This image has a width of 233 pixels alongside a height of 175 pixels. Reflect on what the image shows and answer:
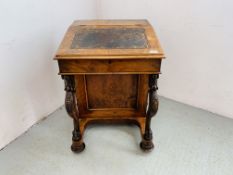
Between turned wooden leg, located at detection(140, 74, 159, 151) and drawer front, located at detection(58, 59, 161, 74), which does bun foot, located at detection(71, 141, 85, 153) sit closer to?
turned wooden leg, located at detection(140, 74, 159, 151)

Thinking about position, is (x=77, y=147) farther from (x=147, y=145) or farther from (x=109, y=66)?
(x=109, y=66)

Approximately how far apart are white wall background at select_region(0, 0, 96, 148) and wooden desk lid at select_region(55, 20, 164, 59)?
0.22 metres

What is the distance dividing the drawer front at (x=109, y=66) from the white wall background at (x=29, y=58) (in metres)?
0.40

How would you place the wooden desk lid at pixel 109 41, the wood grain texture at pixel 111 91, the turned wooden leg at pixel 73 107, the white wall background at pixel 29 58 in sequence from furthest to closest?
the wood grain texture at pixel 111 91 < the white wall background at pixel 29 58 < the turned wooden leg at pixel 73 107 < the wooden desk lid at pixel 109 41

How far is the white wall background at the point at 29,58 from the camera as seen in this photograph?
1.20 m

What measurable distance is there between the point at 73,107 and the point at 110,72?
28 centimetres

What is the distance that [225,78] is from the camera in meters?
1.46

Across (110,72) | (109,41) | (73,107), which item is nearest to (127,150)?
(73,107)

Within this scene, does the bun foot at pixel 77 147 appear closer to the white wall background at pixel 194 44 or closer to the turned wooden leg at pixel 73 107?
the turned wooden leg at pixel 73 107

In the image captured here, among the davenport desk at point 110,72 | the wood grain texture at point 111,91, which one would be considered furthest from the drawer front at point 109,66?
the wood grain texture at point 111,91

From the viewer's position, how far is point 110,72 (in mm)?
1033

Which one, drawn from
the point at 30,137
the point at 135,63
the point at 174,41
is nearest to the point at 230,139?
the point at 174,41

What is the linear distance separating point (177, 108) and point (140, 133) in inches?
16.0

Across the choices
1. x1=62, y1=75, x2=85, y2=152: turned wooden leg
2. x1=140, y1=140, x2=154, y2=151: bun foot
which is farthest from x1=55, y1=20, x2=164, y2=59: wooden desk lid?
x1=140, y1=140, x2=154, y2=151: bun foot
